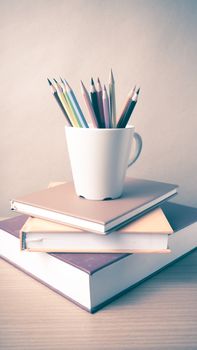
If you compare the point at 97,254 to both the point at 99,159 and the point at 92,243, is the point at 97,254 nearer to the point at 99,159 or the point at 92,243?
the point at 92,243

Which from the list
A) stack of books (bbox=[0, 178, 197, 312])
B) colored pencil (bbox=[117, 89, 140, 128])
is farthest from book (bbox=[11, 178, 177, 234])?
colored pencil (bbox=[117, 89, 140, 128])

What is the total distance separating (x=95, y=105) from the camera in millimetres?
422

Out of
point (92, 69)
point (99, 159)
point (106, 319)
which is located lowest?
point (106, 319)

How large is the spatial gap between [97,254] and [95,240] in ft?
0.05

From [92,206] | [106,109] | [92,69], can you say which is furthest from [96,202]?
[92,69]

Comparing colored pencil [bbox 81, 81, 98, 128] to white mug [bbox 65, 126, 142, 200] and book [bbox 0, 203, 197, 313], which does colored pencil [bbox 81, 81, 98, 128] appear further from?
book [bbox 0, 203, 197, 313]

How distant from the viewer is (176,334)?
316 mm

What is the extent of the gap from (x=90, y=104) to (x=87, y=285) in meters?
0.23

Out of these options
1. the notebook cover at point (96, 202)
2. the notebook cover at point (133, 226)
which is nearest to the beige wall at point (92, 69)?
the notebook cover at point (96, 202)

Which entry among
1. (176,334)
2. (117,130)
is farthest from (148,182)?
(176,334)

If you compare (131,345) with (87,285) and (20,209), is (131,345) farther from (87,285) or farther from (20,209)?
(20,209)

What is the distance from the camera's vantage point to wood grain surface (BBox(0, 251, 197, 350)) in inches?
12.1

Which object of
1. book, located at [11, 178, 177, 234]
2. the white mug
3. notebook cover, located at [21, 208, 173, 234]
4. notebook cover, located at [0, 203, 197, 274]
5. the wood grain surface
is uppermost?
the white mug

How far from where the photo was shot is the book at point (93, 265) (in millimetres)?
351
